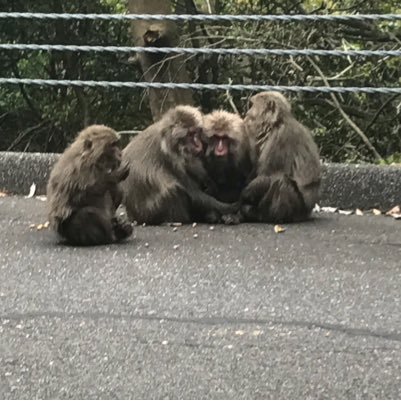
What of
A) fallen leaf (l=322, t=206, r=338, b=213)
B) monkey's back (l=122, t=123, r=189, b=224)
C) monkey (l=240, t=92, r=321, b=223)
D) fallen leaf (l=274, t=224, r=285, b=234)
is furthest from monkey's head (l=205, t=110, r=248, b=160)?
fallen leaf (l=322, t=206, r=338, b=213)

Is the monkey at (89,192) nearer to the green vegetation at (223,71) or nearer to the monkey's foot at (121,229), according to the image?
the monkey's foot at (121,229)

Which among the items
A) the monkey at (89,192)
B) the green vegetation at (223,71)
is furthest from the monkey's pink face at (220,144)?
the green vegetation at (223,71)

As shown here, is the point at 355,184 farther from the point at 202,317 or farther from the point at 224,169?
the point at 202,317

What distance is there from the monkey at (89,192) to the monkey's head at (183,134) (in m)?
0.85

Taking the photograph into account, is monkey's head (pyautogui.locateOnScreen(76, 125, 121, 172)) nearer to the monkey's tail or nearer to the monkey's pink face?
the monkey's tail

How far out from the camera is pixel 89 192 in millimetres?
5766

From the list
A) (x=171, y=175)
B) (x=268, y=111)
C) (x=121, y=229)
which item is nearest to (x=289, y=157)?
(x=268, y=111)

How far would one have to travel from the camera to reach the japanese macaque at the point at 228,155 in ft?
22.7

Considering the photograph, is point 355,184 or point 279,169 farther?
point 355,184

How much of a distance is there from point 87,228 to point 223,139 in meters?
1.58

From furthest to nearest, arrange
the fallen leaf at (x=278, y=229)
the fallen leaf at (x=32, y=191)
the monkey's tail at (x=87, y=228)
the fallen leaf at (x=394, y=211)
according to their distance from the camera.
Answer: the fallen leaf at (x=32, y=191) < the fallen leaf at (x=394, y=211) < the fallen leaf at (x=278, y=229) < the monkey's tail at (x=87, y=228)

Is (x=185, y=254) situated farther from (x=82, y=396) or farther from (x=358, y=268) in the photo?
(x=82, y=396)

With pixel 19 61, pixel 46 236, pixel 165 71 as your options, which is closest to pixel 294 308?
pixel 46 236

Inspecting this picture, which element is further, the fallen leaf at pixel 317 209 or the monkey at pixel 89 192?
the fallen leaf at pixel 317 209
